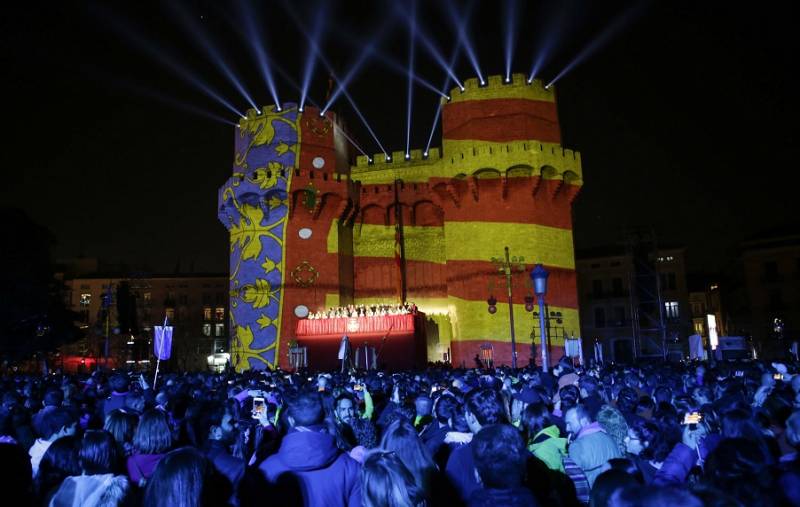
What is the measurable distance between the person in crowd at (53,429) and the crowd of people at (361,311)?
28.0 metres

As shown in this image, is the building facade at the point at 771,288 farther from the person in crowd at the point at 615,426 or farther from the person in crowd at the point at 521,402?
the person in crowd at the point at 615,426

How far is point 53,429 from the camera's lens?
6023 mm

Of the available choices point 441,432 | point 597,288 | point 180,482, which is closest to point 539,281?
point 441,432

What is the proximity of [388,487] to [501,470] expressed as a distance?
0.68 metres

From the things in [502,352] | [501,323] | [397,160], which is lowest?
[502,352]

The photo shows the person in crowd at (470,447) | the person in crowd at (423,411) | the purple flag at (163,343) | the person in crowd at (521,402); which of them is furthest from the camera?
the purple flag at (163,343)

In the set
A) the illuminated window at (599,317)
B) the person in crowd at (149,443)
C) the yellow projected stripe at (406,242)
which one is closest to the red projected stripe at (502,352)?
the yellow projected stripe at (406,242)

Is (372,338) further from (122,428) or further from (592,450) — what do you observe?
(592,450)

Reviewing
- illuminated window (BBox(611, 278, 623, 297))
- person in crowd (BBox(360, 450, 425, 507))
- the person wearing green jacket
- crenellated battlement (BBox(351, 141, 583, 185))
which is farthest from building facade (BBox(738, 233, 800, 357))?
person in crowd (BBox(360, 450, 425, 507))

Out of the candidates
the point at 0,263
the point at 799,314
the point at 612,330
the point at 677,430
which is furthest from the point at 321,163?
the point at 799,314

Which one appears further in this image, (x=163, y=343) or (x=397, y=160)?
(x=397, y=160)

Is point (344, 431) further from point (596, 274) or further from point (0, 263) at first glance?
point (596, 274)

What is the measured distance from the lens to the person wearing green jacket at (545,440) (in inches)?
208

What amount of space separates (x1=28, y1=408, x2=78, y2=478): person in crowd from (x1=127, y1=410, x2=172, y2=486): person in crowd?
1.68 meters
